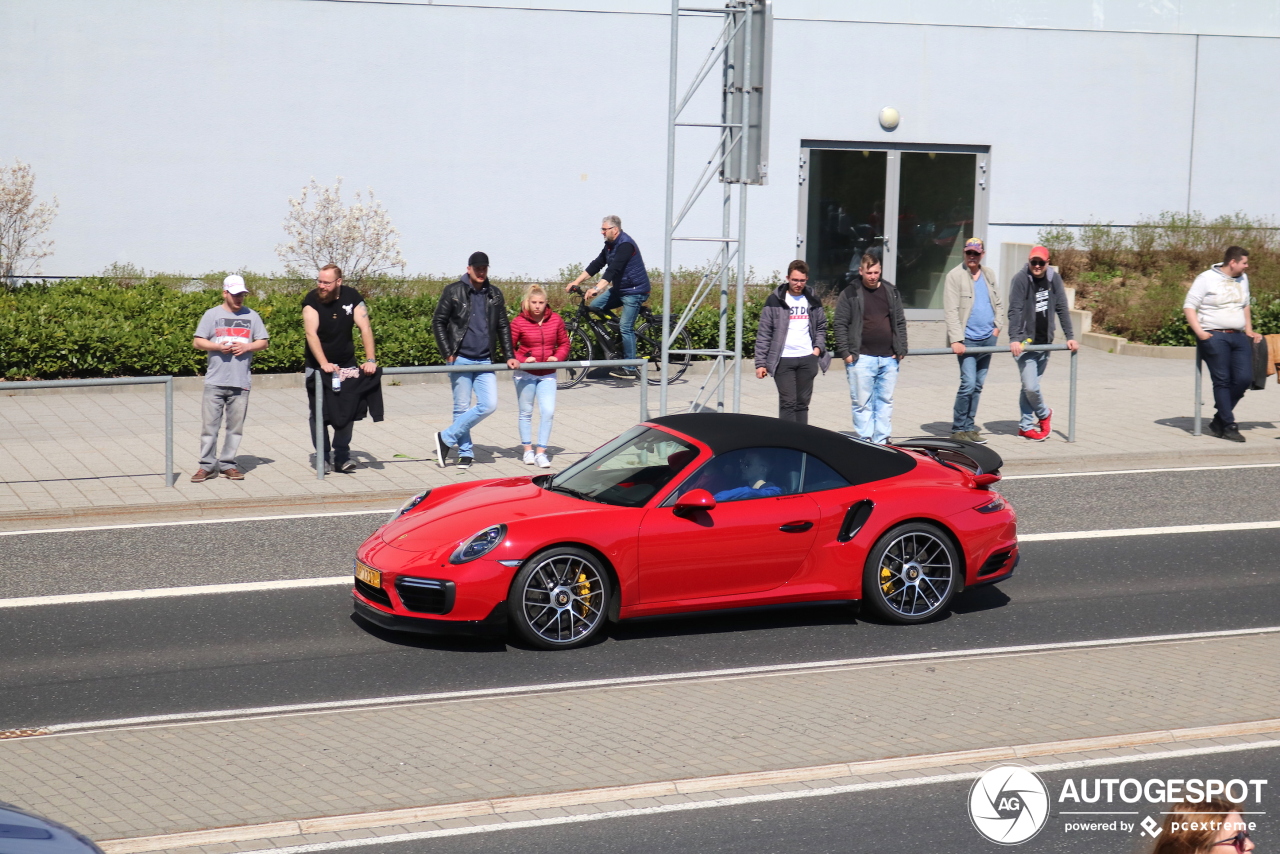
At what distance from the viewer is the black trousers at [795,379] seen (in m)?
13.8

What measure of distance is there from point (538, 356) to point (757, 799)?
26.6 ft

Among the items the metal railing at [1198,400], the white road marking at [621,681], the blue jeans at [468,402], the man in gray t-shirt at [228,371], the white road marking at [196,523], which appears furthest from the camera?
the metal railing at [1198,400]

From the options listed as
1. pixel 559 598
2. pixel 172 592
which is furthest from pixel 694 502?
pixel 172 592

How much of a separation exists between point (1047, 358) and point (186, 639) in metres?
9.99

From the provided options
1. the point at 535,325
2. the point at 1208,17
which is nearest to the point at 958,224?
the point at 1208,17

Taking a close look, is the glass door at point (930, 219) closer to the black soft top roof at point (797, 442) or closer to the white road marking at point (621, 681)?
the black soft top roof at point (797, 442)

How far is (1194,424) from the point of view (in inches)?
629

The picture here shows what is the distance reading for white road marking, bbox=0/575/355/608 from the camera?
9211 mm

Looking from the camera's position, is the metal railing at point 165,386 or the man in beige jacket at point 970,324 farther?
the man in beige jacket at point 970,324

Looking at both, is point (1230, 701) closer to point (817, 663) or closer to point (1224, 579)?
point (817, 663)

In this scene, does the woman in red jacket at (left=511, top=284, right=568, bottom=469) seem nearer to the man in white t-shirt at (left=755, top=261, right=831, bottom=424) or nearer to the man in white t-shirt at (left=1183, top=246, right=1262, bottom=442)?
the man in white t-shirt at (left=755, top=261, right=831, bottom=424)

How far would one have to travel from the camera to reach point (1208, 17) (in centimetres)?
2616

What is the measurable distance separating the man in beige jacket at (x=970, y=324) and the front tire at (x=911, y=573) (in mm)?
6209

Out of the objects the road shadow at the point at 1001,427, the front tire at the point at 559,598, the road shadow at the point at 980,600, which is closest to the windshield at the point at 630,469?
the front tire at the point at 559,598
